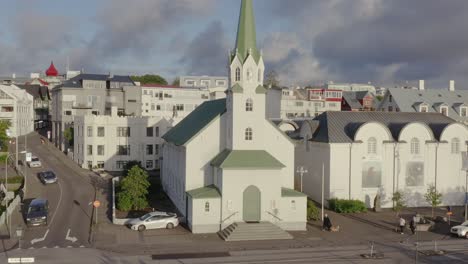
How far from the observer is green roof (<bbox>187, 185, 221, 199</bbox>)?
3978 cm

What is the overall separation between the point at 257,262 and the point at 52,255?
13.1 meters

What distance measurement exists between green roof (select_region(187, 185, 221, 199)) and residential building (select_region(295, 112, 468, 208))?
44.9ft

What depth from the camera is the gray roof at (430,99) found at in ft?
258

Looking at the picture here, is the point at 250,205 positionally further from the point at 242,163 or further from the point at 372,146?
the point at 372,146

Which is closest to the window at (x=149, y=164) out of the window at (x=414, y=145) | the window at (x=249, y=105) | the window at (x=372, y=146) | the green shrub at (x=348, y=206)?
the green shrub at (x=348, y=206)

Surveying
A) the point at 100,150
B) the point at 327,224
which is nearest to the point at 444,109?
the point at 327,224

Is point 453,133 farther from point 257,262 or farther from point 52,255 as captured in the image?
point 52,255

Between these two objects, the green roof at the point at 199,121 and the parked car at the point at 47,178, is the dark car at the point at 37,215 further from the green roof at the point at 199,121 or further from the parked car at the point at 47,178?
the parked car at the point at 47,178

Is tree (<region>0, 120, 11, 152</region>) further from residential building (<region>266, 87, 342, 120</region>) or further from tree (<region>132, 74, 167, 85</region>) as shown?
tree (<region>132, 74, 167, 85</region>)

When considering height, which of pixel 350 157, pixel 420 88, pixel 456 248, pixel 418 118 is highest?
pixel 420 88

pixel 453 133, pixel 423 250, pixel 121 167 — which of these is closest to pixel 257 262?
pixel 423 250

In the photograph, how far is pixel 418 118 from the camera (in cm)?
5775

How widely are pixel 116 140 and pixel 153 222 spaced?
112 ft

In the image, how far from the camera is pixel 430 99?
80.4 m
